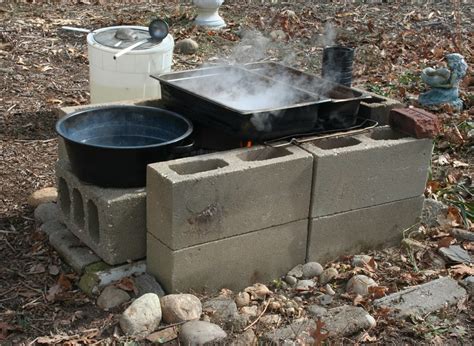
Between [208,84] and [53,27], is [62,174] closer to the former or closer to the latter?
[208,84]

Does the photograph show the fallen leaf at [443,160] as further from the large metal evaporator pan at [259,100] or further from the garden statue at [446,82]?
the large metal evaporator pan at [259,100]

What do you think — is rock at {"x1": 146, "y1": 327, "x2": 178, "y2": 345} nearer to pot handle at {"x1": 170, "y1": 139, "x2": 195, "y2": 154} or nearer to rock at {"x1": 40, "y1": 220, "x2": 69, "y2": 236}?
pot handle at {"x1": 170, "y1": 139, "x2": 195, "y2": 154}

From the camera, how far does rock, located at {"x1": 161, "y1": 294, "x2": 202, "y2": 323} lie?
3492mm

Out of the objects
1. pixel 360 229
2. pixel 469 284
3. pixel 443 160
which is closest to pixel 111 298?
pixel 360 229

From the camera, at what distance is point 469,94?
6906 mm

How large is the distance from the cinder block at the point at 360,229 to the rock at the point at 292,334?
61 centimetres

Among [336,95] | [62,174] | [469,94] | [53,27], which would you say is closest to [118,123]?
[62,174]

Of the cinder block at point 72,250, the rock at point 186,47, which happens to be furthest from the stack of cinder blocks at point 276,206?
the rock at point 186,47

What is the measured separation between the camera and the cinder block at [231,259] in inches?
144

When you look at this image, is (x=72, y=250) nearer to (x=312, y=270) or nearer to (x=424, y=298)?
(x=312, y=270)

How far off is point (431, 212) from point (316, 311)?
1.30 m

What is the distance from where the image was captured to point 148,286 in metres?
3.73

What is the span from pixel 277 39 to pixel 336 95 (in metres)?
4.17

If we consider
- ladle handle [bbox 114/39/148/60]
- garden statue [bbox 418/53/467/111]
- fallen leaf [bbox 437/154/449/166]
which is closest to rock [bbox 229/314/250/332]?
ladle handle [bbox 114/39/148/60]
